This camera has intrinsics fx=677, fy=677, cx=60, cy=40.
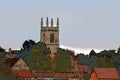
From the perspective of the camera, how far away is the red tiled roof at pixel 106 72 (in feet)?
434

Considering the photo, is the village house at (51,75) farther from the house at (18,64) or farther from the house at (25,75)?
the house at (18,64)

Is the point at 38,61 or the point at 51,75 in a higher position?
the point at 38,61

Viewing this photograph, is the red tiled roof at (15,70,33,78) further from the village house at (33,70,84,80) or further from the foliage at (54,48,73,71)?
the foliage at (54,48,73,71)

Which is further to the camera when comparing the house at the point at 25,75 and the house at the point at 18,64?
the house at the point at 18,64

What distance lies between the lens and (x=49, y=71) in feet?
418

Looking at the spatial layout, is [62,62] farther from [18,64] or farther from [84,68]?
[84,68]

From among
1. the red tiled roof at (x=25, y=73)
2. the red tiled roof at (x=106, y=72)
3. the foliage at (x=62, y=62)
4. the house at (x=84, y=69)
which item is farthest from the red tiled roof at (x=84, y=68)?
the red tiled roof at (x=25, y=73)

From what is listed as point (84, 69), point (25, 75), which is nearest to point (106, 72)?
point (25, 75)

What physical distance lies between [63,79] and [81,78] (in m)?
5.02

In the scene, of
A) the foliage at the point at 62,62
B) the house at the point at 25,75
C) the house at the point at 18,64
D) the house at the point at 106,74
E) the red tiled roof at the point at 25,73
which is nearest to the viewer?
the house at the point at 25,75

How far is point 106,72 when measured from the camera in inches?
5197

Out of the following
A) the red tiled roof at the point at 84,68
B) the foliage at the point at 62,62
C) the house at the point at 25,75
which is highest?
the red tiled roof at the point at 84,68

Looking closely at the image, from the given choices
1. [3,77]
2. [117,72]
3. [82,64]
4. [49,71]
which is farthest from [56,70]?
[82,64]

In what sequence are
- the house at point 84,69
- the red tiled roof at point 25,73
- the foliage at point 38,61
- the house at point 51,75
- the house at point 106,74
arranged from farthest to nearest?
the house at point 84,69
the house at point 106,74
the foliage at point 38,61
the house at point 51,75
the red tiled roof at point 25,73
